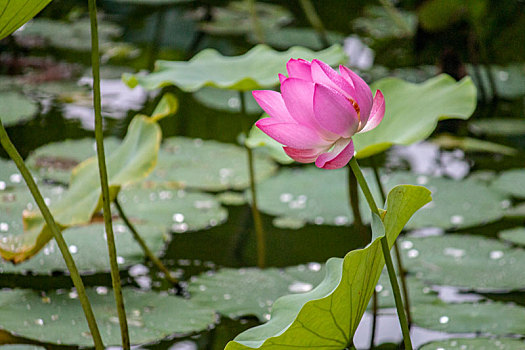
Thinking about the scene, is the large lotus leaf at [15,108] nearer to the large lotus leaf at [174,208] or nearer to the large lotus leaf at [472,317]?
the large lotus leaf at [174,208]

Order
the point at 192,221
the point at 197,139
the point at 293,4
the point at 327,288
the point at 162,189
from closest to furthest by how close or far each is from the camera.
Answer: the point at 327,288, the point at 192,221, the point at 162,189, the point at 197,139, the point at 293,4

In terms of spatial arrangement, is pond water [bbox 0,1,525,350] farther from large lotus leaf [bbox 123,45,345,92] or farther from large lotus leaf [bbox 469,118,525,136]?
large lotus leaf [bbox 123,45,345,92]

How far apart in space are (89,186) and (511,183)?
45.9 inches

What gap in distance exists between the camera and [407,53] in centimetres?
313

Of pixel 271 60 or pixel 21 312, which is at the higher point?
pixel 271 60

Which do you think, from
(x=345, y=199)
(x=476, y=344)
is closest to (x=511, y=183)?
(x=345, y=199)

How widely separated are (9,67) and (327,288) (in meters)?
2.40

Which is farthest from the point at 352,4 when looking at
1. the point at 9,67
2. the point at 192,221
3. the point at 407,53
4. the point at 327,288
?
the point at 327,288

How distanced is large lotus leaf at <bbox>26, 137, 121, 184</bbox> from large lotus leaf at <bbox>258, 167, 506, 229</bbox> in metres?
0.52

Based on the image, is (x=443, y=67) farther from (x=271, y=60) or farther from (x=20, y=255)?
(x=20, y=255)

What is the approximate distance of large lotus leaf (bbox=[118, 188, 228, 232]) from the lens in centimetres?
161

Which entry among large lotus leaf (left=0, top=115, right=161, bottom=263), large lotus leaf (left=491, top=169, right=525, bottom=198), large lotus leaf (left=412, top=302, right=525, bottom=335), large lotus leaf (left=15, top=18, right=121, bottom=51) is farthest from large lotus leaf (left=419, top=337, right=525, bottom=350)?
large lotus leaf (left=15, top=18, right=121, bottom=51)

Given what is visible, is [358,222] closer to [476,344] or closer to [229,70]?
[476,344]

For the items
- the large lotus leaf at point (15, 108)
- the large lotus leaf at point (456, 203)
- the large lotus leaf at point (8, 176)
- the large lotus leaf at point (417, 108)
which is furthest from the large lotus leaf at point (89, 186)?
the large lotus leaf at point (15, 108)
